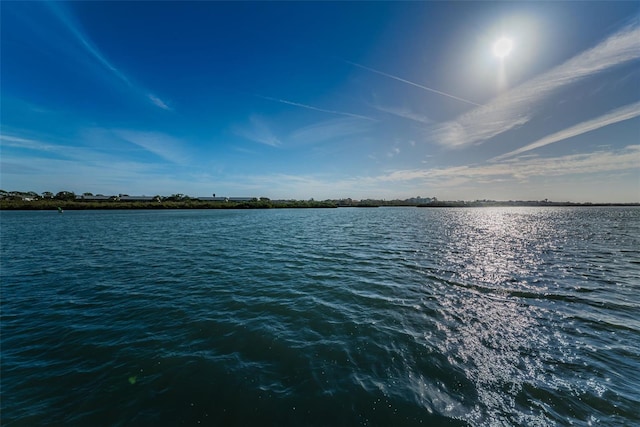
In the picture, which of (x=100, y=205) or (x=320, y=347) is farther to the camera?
(x=100, y=205)

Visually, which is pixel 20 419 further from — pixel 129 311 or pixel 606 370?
pixel 606 370

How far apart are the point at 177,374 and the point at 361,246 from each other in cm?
2117

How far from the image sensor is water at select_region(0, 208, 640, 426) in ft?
18.3

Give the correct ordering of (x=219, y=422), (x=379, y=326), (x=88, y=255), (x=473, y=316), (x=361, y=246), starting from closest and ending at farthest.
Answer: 1. (x=219, y=422)
2. (x=379, y=326)
3. (x=473, y=316)
4. (x=88, y=255)
5. (x=361, y=246)

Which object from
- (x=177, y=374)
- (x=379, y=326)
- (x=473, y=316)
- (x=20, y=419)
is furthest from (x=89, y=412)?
(x=473, y=316)

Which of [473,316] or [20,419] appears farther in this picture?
[473,316]

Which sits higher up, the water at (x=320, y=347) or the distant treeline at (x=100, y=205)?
the distant treeline at (x=100, y=205)

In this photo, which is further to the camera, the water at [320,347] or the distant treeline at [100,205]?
the distant treeline at [100,205]

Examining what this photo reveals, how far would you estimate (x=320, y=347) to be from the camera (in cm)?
795

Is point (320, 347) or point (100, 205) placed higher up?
point (100, 205)

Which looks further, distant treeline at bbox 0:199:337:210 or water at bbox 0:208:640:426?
distant treeline at bbox 0:199:337:210

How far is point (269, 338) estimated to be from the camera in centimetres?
849

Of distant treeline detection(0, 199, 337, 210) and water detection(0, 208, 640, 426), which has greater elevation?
distant treeline detection(0, 199, 337, 210)

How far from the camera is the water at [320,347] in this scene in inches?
220
